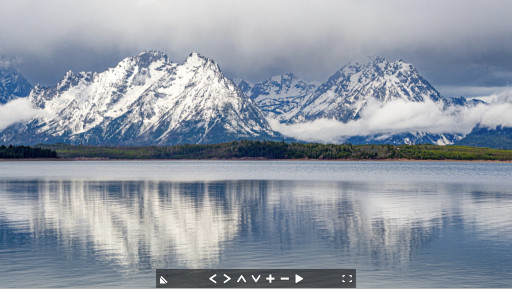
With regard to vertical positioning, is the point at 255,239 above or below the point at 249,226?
below

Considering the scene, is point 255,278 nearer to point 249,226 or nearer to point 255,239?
point 255,239

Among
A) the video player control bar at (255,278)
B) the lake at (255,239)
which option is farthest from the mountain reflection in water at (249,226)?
the video player control bar at (255,278)

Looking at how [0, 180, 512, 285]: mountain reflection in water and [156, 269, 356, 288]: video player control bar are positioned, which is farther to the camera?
[0, 180, 512, 285]: mountain reflection in water

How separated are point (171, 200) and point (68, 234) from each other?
4384 centimetres

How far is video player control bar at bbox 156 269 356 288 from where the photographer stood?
4559 cm

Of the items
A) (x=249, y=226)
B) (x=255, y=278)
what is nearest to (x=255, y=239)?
(x=249, y=226)

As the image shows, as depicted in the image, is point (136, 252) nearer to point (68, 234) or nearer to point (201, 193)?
point (68, 234)

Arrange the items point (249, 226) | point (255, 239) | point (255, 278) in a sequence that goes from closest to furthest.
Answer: point (255, 278), point (255, 239), point (249, 226)

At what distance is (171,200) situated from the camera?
114 metres

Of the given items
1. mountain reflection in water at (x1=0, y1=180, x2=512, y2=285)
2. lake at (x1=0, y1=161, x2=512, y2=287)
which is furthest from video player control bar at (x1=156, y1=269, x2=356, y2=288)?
mountain reflection in water at (x1=0, y1=180, x2=512, y2=285)

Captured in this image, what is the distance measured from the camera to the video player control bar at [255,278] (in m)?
45.6

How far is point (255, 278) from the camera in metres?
47.9

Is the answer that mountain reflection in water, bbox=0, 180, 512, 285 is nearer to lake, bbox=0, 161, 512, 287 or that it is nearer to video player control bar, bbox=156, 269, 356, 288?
lake, bbox=0, 161, 512, 287

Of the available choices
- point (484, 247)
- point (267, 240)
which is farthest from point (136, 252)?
point (484, 247)
